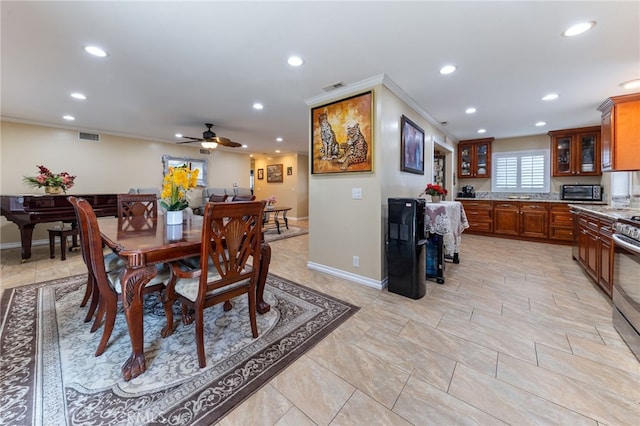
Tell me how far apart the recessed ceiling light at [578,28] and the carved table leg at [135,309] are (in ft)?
11.2

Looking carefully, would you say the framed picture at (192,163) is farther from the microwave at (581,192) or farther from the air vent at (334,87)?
the microwave at (581,192)

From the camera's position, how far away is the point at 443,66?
8.27ft

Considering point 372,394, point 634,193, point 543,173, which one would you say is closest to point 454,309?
point 372,394

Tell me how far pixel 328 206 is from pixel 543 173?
5445mm

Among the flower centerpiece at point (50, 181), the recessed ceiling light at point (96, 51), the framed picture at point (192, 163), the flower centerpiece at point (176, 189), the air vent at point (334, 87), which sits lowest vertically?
the flower centerpiece at point (176, 189)

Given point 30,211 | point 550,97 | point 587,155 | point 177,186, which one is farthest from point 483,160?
point 30,211

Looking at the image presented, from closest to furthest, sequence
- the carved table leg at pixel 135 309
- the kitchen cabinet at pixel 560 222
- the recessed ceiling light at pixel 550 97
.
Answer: the carved table leg at pixel 135 309 → the recessed ceiling light at pixel 550 97 → the kitchen cabinet at pixel 560 222

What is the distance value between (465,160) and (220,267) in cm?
662

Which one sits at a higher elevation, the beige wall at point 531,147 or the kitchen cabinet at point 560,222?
the beige wall at point 531,147

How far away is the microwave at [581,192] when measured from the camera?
4.96m

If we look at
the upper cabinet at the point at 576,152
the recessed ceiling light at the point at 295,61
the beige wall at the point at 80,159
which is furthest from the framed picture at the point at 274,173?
the upper cabinet at the point at 576,152

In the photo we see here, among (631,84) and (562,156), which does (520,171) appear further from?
(631,84)

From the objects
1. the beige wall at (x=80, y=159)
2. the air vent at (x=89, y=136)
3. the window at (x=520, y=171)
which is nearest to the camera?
the beige wall at (x=80, y=159)

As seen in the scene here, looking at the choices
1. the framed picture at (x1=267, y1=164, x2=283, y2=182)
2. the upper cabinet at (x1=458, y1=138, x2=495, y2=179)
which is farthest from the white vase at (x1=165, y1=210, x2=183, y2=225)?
the framed picture at (x1=267, y1=164, x2=283, y2=182)
